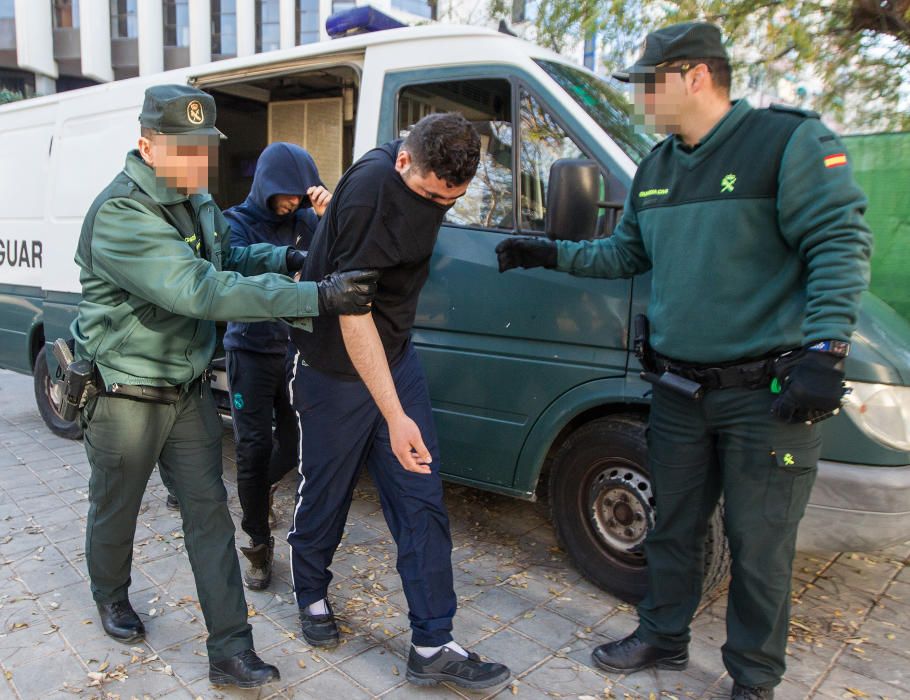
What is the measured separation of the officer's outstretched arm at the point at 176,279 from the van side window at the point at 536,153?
136 cm

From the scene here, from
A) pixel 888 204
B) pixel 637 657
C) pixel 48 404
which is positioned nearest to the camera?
pixel 637 657

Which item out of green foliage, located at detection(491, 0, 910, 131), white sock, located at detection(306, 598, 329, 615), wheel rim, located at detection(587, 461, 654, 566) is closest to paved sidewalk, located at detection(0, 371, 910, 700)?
white sock, located at detection(306, 598, 329, 615)

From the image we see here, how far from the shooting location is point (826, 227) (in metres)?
2.06

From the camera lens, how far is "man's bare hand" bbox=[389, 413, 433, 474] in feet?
7.80

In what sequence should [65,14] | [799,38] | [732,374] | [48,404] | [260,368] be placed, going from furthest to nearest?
[65,14] < [799,38] < [48,404] < [260,368] < [732,374]

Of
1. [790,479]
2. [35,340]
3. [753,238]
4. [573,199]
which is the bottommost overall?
[35,340]

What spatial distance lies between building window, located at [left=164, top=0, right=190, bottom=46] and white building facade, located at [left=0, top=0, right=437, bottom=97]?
33mm

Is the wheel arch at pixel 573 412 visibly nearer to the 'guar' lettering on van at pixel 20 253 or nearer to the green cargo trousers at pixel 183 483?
the green cargo trousers at pixel 183 483

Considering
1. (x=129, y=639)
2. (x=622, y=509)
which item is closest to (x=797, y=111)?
(x=622, y=509)

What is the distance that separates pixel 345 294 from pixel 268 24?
86.5 ft

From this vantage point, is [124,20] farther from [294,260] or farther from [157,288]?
[157,288]

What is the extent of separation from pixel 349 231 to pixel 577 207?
983 millimetres

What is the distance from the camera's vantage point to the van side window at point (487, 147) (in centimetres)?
333

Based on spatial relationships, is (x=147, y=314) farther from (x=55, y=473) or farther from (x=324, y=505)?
(x=55, y=473)
